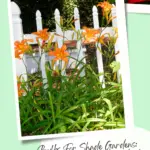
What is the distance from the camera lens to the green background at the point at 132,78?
1992 millimetres

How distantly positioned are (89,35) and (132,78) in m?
0.27

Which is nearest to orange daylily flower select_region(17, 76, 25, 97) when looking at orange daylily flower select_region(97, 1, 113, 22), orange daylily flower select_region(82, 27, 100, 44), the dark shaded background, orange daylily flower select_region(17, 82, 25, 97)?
orange daylily flower select_region(17, 82, 25, 97)

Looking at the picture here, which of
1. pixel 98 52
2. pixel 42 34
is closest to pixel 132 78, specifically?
pixel 98 52

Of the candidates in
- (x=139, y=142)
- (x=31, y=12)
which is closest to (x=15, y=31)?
(x=31, y=12)

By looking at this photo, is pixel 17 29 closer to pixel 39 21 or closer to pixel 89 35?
pixel 39 21

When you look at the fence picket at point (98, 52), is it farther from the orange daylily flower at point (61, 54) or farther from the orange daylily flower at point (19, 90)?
the orange daylily flower at point (19, 90)

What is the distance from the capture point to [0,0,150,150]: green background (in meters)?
1.99

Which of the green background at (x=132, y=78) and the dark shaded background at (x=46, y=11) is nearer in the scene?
the green background at (x=132, y=78)

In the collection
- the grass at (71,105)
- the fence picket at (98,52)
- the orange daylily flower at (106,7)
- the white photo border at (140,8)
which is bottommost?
the grass at (71,105)

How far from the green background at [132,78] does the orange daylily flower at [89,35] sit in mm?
193

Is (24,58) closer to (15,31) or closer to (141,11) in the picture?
(15,31)

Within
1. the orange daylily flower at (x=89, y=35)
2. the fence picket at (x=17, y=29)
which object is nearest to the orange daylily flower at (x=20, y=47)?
the fence picket at (x=17, y=29)

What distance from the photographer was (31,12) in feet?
7.09

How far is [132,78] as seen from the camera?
2.04m
